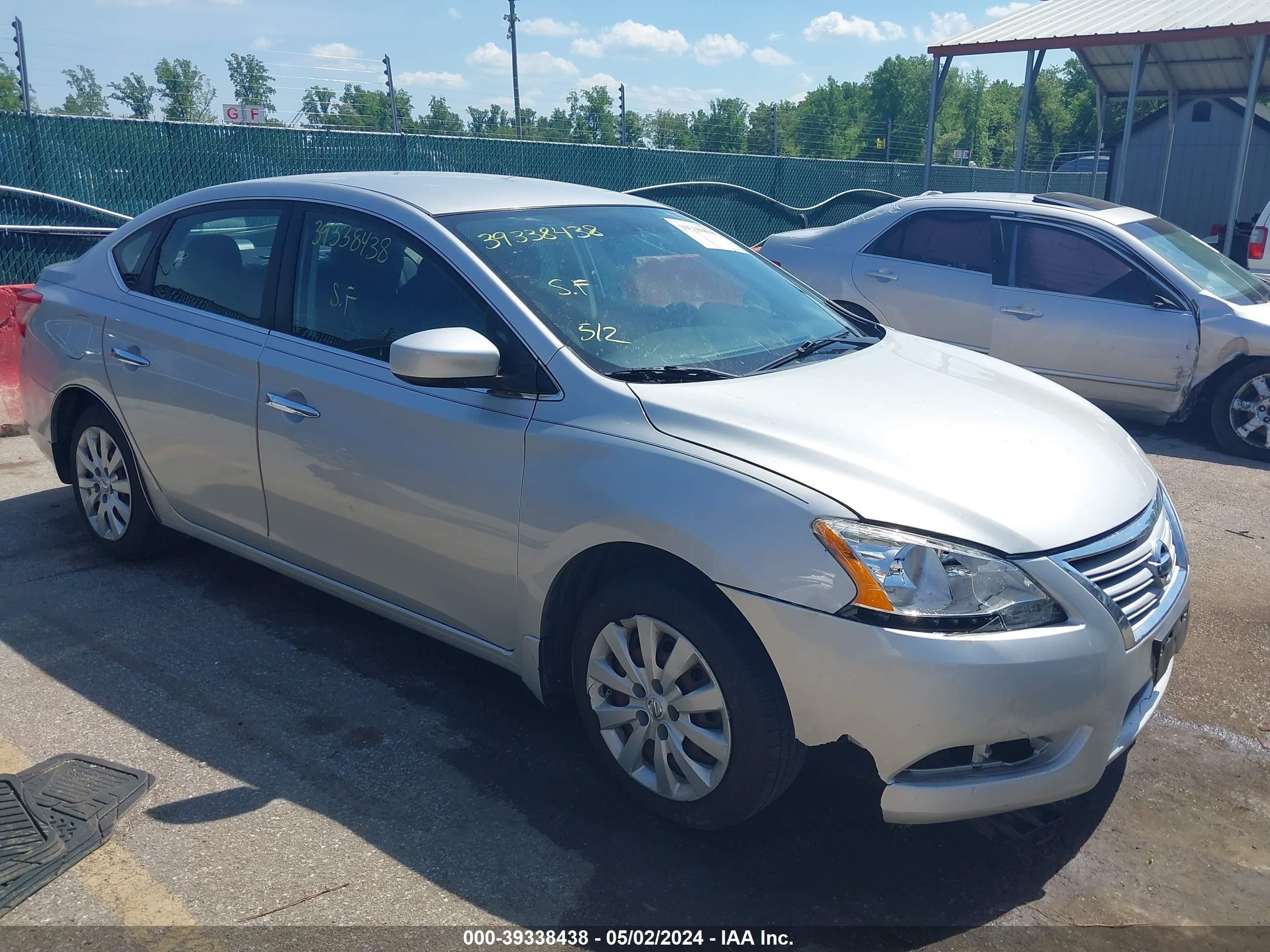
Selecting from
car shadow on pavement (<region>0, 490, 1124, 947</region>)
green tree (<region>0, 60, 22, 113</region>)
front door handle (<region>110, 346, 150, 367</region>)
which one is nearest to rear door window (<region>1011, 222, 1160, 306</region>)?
car shadow on pavement (<region>0, 490, 1124, 947</region>)

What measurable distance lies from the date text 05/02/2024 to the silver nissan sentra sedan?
33 cm

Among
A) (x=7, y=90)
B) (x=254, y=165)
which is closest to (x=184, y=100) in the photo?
(x=7, y=90)

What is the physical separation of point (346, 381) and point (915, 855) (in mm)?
2332

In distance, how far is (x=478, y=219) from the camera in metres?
3.61

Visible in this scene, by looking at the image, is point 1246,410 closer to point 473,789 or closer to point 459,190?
point 459,190

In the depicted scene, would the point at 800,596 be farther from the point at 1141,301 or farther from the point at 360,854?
the point at 1141,301

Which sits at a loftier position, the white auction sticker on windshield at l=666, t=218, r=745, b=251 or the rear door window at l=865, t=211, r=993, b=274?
the white auction sticker on windshield at l=666, t=218, r=745, b=251

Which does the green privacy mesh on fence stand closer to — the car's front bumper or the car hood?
the car hood

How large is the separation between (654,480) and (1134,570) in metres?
1.30

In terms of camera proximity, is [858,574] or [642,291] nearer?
[858,574]

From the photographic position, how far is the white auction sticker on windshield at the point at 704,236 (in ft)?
13.7

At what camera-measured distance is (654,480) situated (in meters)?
2.81

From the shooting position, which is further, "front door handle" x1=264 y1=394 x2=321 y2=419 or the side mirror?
"front door handle" x1=264 y1=394 x2=321 y2=419

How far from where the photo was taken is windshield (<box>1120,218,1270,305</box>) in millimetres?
7262
